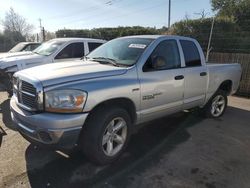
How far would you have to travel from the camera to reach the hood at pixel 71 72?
3.31m

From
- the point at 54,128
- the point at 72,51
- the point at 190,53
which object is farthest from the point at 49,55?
the point at 54,128

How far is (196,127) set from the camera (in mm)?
5590

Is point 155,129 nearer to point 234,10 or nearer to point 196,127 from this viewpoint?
point 196,127

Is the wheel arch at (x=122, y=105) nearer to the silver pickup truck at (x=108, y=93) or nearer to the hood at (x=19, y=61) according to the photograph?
the silver pickup truck at (x=108, y=93)

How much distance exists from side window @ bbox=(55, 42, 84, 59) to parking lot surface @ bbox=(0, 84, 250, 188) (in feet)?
10.5

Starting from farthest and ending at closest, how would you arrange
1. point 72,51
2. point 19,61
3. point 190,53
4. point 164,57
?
1. point 72,51
2. point 19,61
3. point 190,53
4. point 164,57

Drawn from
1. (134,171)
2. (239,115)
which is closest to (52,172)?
(134,171)

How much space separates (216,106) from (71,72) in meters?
4.14

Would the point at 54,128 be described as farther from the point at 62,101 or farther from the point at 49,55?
the point at 49,55

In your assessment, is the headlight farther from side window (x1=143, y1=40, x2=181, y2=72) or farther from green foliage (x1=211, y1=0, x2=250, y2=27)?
green foliage (x1=211, y1=0, x2=250, y2=27)

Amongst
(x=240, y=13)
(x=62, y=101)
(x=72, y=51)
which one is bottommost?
(x=62, y=101)

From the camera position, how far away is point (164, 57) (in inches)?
176

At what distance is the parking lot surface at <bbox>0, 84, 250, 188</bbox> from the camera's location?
133 inches

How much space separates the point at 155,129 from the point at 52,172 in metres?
2.46
